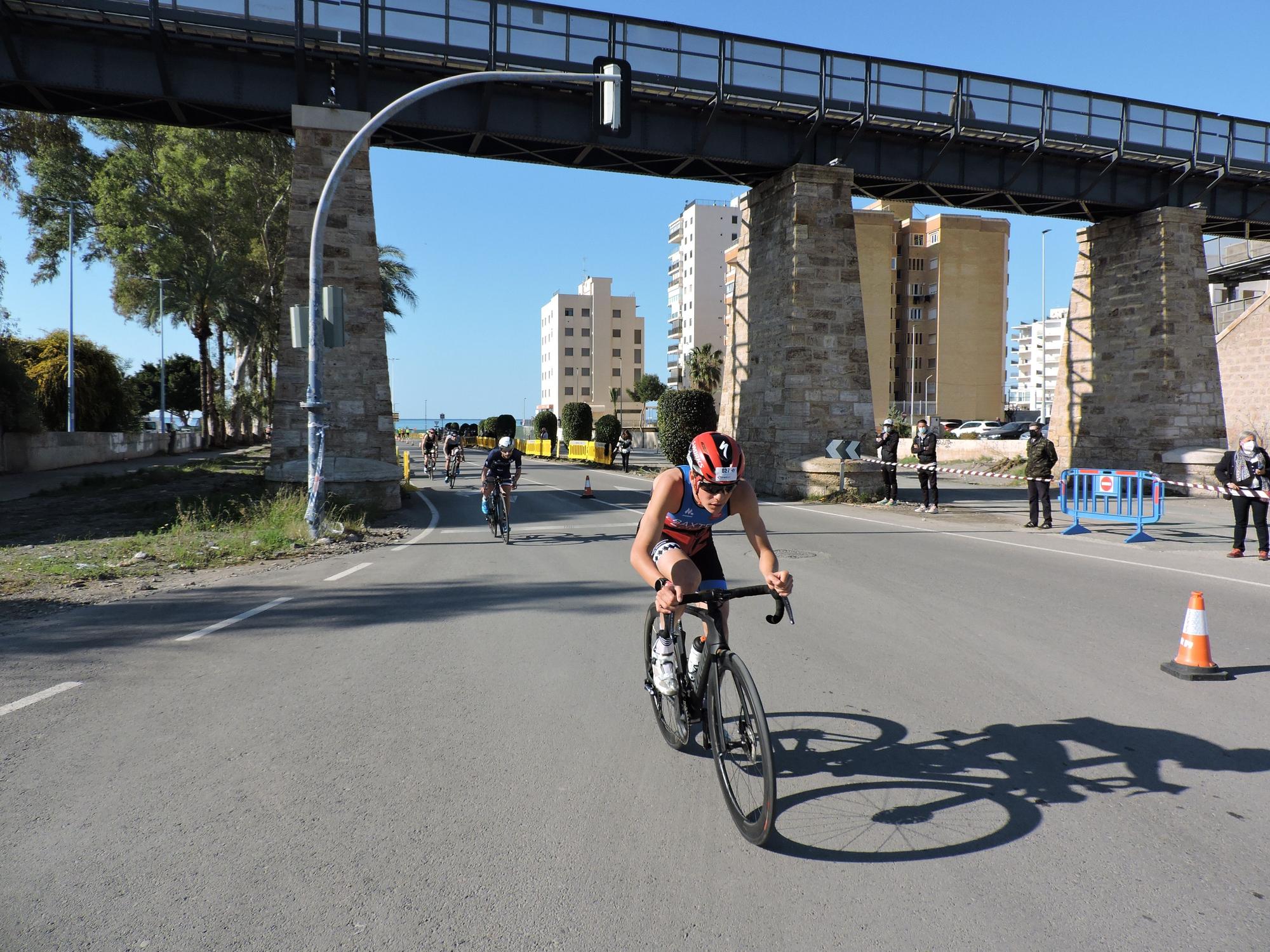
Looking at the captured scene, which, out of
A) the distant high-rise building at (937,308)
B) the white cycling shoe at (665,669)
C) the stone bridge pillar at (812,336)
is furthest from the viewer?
the distant high-rise building at (937,308)

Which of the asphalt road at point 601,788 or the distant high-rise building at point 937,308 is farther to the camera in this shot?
the distant high-rise building at point 937,308

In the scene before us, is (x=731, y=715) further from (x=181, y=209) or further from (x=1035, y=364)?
(x=1035, y=364)

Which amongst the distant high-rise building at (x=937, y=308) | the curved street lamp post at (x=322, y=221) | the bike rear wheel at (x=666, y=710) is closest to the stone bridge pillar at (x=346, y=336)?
the curved street lamp post at (x=322, y=221)

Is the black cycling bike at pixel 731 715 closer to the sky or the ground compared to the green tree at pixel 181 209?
closer to the ground

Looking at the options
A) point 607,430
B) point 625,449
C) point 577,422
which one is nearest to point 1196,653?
point 625,449

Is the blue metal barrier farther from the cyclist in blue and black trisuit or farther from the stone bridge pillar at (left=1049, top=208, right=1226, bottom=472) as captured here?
the stone bridge pillar at (left=1049, top=208, right=1226, bottom=472)

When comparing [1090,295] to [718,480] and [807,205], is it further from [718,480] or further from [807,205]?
[718,480]

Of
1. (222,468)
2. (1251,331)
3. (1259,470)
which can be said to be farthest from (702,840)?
(1251,331)

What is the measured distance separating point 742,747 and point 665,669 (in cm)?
62

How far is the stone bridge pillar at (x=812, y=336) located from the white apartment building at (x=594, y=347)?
9795cm

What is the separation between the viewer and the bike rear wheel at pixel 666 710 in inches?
162

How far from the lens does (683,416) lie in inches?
1358

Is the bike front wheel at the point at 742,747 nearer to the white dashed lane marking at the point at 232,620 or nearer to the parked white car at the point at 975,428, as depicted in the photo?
the white dashed lane marking at the point at 232,620

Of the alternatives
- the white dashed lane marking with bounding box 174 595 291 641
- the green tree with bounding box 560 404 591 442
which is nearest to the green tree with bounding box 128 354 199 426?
the green tree with bounding box 560 404 591 442
